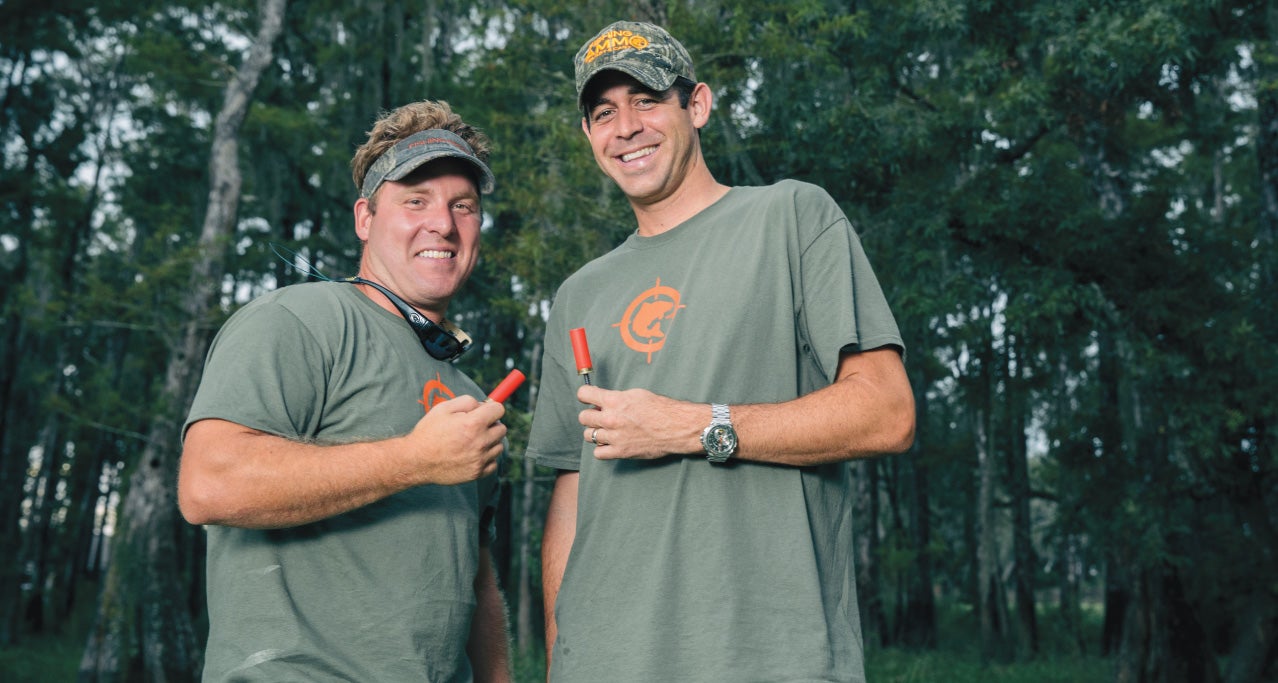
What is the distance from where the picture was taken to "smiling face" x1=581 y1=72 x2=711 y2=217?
2859mm

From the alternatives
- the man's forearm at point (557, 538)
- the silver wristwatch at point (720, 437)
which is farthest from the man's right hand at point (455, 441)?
the man's forearm at point (557, 538)

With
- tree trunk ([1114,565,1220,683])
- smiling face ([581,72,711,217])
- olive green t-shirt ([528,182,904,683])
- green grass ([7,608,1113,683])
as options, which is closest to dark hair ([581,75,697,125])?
smiling face ([581,72,711,217])

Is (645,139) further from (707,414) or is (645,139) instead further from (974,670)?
(974,670)

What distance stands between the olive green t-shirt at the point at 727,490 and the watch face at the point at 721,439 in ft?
0.40

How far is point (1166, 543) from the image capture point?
13.2 metres

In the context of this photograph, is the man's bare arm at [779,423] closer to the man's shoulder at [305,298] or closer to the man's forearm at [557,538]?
the man's forearm at [557,538]

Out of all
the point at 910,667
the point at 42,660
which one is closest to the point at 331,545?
the point at 910,667

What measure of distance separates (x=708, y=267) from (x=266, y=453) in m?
1.14

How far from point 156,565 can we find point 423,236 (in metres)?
12.2

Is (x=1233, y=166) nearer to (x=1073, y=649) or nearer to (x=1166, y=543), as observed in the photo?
(x=1073, y=649)

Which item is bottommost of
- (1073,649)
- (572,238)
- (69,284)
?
(1073,649)

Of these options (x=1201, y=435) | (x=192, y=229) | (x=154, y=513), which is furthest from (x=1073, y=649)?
(x=192, y=229)

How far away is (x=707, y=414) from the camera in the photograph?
7.63 ft

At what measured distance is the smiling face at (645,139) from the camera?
2.86 meters
